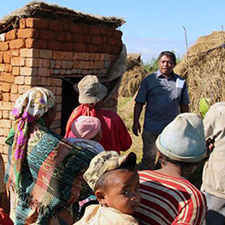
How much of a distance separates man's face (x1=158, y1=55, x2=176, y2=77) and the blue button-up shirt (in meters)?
0.08

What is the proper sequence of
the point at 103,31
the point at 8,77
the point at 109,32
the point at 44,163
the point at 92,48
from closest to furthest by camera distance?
the point at 44,163 < the point at 8,77 < the point at 92,48 < the point at 103,31 < the point at 109,32

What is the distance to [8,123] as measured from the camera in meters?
5.11

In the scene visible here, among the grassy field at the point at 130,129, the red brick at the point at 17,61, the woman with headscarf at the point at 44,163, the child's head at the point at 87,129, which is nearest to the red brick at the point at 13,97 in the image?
the red brick at the point at 17,61

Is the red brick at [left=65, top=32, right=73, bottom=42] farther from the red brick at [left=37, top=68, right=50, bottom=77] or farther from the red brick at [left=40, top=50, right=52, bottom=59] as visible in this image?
the red brick at [left=37, top=68, right=50, bottom=77]

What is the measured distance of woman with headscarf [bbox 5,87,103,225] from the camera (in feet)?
8.65

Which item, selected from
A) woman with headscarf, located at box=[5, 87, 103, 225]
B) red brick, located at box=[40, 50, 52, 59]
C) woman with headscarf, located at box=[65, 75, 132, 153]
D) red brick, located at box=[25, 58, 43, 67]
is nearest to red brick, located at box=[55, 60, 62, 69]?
red brick, located at box=[40, 50, 52, 59]

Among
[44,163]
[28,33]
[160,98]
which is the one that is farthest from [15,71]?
[44,163]

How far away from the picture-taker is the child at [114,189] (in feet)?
5.81

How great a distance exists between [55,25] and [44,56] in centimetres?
48

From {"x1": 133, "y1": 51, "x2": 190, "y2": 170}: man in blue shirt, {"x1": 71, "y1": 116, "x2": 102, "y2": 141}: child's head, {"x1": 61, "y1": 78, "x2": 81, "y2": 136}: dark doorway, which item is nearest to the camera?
{"x1": 71, "y1": 116, "x2": 102, "y2": 141}: child's head

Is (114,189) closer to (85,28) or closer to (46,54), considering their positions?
(46,54)

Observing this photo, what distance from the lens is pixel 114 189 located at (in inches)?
70.4

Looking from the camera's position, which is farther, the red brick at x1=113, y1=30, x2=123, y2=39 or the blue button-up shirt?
the red brick at x1=113, y1=30, x2=123, y2=39

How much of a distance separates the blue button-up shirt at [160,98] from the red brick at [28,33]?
1.68 meters
